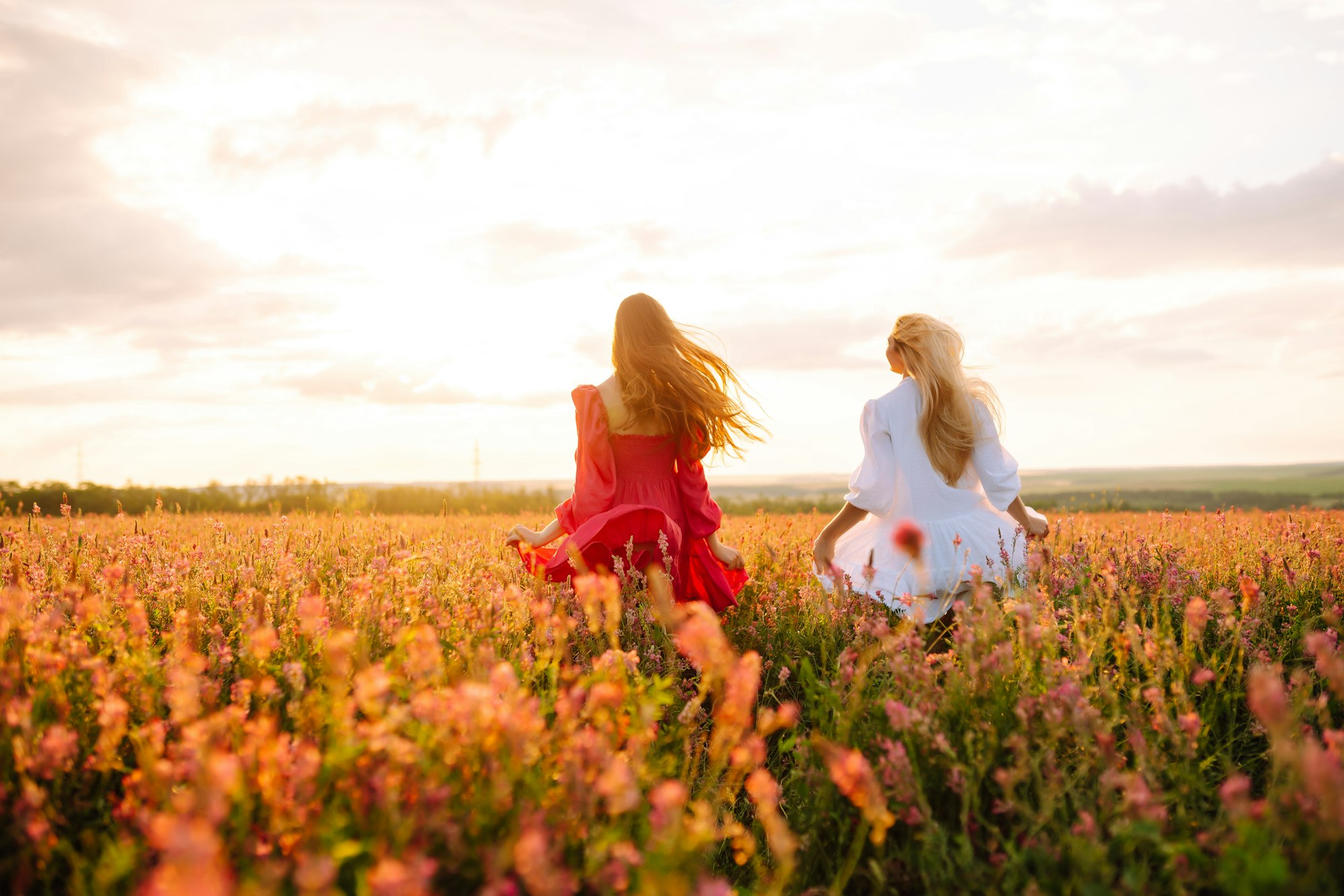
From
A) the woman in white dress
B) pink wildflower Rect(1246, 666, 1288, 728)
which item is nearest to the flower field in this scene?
pink wildflower Rect(1246, 666, 1288, 728)

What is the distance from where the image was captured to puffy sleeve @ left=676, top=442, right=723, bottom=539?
494cm

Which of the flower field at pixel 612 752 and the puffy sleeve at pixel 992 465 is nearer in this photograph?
the flower field at pixel 612 752

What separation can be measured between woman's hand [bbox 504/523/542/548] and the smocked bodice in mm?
589

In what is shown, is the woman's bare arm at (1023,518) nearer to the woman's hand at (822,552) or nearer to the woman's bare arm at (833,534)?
the woman's bare arm at (833,534)

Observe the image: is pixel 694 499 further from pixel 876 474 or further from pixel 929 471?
pixel 929 471

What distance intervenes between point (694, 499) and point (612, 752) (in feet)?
9.43

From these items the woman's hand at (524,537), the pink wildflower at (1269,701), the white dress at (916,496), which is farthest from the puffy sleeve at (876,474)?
the pink wildflower at (1269,701)

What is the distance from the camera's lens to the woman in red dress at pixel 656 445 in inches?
189

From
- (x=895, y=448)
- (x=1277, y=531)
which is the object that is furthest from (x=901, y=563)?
(x=1277, y=531)

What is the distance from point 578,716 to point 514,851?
1.86 ft

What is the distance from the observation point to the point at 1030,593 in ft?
10.3

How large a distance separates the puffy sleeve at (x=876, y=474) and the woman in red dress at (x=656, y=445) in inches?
27.1

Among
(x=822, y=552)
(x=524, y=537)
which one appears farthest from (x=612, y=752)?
(x=822, y=552)

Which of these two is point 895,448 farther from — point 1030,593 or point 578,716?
point 578,716
